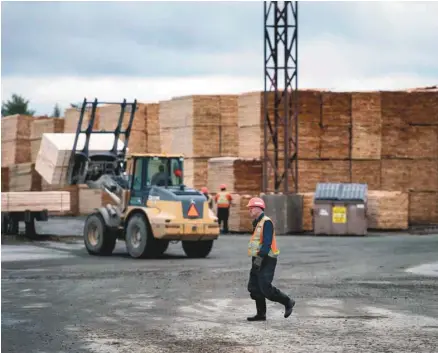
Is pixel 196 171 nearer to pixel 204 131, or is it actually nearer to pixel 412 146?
pixel 204 131

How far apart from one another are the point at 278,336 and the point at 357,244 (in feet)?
57.0

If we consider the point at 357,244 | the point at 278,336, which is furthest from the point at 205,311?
the point at 357,244

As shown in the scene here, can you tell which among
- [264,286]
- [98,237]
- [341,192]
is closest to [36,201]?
[98,237]

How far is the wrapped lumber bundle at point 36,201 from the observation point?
3142cm

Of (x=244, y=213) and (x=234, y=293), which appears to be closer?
(x=234, y=293)

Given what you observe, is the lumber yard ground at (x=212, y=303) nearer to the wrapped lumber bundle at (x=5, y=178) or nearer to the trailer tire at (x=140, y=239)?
the trailer tire at (x=140, y=239)

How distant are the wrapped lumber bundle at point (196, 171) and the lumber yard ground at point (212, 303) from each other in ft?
35.8

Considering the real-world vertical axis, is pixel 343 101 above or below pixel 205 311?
above

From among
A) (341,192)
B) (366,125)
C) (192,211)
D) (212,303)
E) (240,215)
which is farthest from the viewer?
(366,125)

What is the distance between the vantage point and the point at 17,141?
151 feet

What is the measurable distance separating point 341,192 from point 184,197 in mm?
10867

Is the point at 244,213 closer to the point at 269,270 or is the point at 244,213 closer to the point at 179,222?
the point at 179,222

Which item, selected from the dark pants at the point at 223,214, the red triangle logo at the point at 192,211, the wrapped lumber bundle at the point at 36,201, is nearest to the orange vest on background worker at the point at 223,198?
the dark pants at the point at 223,214

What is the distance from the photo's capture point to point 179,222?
23.6m
